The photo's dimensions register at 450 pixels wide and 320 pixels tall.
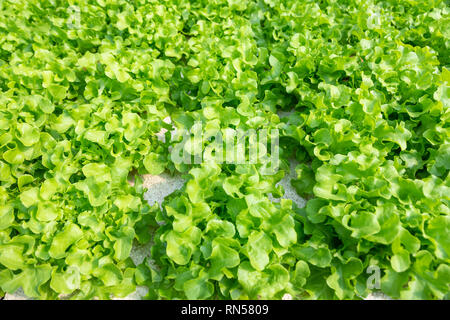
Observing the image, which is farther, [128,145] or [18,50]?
[18,50]


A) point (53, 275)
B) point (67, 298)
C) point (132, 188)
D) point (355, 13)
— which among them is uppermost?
point (355, 13)

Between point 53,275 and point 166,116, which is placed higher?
point 166,116

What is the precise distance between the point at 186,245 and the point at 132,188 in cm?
64

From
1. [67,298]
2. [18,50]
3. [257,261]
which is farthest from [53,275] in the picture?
[18,50]

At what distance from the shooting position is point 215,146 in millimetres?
2305

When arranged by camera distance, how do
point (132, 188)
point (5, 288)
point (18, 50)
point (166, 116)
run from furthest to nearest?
1. point (18, 50)
2. point (166, 116)
3. point (132, 188)
4. point (5, 288)

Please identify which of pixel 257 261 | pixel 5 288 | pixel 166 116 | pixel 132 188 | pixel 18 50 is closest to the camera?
pixel 257 261

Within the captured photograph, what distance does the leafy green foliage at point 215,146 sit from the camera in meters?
1.89

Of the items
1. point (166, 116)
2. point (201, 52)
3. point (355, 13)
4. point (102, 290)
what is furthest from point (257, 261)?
point (355, 13)

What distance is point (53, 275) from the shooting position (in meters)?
1.93

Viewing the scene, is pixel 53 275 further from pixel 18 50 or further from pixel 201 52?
pixel 18 50

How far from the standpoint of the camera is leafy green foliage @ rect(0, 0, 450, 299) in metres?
1.89

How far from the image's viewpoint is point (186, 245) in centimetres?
190

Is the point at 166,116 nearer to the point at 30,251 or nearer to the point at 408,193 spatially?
the point at 30,251
